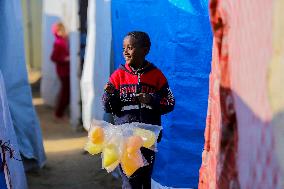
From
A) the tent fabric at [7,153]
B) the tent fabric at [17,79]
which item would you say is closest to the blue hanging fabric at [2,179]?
the tent fabric at [7,153]

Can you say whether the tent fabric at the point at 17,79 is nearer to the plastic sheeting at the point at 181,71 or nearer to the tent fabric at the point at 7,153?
the tent fabric at the point at 7,153

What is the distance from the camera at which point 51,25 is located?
7312 millimetres

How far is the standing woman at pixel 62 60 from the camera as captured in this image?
673 cm

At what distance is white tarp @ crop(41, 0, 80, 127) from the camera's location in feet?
19.8

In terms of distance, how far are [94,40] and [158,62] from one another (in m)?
1.80

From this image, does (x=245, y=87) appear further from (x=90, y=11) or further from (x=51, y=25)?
(x=51, y=25)

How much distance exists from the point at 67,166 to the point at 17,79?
126 cm

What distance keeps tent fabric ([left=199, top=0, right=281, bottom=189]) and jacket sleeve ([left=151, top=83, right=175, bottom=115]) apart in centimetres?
147

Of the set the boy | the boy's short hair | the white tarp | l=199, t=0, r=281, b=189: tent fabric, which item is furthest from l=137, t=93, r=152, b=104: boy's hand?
the white tarp

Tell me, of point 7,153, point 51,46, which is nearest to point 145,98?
point 7,153

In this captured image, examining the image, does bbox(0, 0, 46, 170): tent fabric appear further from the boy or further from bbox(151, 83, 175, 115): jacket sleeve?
bbox(151, 83, 175, 115): jacket sleeve

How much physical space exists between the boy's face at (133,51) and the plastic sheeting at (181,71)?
2.34 feet

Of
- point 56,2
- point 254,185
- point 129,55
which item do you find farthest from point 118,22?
point 254,185

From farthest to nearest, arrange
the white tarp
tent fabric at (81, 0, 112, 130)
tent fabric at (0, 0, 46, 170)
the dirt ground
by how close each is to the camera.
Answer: the white tarp
tent fabric at (81, 0, 112, 130)
the dirt ground
tent fabric at (0, 0, 46, 170)
